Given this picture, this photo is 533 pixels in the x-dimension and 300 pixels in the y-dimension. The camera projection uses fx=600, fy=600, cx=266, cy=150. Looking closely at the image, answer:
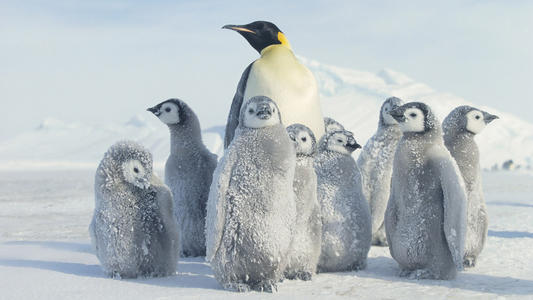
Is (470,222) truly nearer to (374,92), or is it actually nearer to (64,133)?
(374,92)

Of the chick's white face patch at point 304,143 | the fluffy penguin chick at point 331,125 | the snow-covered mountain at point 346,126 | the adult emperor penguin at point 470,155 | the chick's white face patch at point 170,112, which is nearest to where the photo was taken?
the chick's white face patch at point 304,143

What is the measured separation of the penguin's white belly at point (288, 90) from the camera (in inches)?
185

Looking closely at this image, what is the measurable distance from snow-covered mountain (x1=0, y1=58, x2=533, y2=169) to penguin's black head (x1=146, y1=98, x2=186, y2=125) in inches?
1040

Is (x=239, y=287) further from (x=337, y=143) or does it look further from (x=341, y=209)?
(x=337, y=143)

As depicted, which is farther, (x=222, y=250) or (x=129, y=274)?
(x=129, y=274)

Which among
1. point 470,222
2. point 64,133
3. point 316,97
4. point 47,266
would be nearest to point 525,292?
point 470,222

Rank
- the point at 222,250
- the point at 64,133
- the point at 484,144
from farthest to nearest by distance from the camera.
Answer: the point at 64,133, the point at 484,144, the point at 222,250

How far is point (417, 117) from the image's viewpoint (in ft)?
12.5

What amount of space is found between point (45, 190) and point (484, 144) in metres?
32.3

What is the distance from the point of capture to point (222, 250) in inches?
124

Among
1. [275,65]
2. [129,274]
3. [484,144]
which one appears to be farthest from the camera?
[484,144]

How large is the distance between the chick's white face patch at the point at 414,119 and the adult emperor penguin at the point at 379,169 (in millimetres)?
1006

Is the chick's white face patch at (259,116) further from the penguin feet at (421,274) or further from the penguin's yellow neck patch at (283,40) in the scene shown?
the penguin's yellow neck patch at (283,40)

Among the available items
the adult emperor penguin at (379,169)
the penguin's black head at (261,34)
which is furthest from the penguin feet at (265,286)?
the penguin's black head at (261,34)
